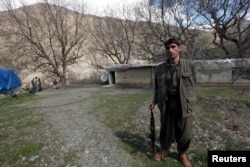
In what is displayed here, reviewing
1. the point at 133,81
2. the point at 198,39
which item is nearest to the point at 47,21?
the point at 133,81

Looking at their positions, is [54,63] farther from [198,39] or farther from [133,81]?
[198,39]

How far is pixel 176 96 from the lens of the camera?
3.23m

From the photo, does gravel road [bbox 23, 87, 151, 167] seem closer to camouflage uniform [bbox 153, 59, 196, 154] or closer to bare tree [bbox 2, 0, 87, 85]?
camouflage uniform [bbox 153, 59, 196, 154]

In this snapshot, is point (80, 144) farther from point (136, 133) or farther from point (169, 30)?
point (169, 30)

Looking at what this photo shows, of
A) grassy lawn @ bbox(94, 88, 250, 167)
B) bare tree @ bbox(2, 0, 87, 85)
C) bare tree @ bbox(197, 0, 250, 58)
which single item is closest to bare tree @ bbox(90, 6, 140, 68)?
bare tree @ bbox(2, 0, 87, 85)

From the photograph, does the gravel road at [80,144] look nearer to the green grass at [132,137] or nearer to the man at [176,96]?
the green grass at [132,137]

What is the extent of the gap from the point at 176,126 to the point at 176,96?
52cm

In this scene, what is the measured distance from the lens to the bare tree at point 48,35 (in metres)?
21.9

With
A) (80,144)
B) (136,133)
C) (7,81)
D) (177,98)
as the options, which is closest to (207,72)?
(136,133)

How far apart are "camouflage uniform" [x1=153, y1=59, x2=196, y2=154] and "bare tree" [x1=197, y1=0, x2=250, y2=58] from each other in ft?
46.4

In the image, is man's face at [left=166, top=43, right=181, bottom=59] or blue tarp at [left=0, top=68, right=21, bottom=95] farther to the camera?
blue tarp at [left=0, top=68, right=21, bottom=95]

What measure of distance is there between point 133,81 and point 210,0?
870cm

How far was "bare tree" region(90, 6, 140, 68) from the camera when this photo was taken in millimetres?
25219

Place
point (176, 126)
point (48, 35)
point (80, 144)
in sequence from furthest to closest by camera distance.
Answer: point (48, 35) < point (80, 144) < point (176, 126)
